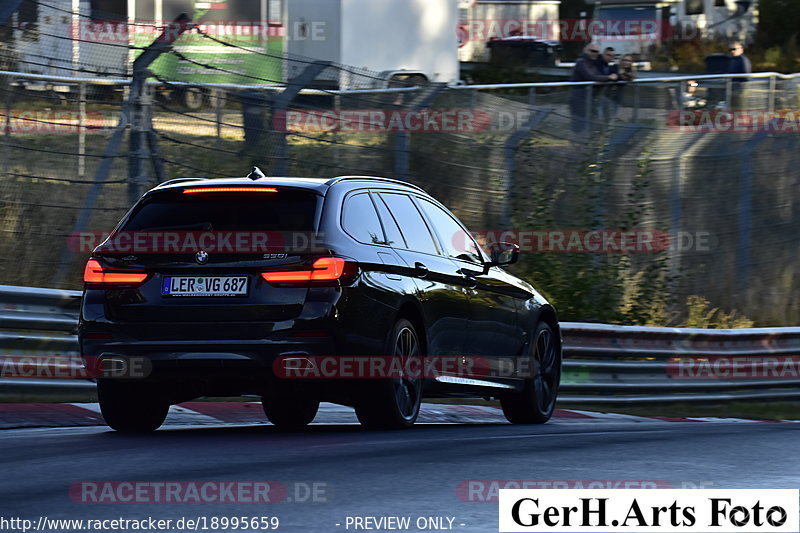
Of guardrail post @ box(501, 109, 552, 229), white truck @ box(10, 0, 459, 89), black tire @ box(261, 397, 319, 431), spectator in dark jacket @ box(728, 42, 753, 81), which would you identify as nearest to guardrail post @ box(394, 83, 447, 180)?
white truck @ box(10, 0, 459, 89)

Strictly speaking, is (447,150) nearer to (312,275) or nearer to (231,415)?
(231,415)

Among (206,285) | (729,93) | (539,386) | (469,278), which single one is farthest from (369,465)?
(729,93)

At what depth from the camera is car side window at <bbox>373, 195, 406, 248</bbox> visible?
10.2 meters

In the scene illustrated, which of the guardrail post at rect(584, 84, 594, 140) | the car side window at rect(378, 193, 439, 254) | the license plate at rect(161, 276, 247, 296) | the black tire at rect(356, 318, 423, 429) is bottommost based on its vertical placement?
the black tire at rect(356, 318, 423, 429)

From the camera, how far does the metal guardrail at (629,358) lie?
11555mm

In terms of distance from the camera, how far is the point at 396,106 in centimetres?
1631

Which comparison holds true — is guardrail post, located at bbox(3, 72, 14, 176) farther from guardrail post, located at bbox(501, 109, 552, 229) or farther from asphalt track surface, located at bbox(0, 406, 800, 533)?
guardrail post, located at bbox(501, 109, 552, 229)

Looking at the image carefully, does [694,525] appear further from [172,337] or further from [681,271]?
[681,271]

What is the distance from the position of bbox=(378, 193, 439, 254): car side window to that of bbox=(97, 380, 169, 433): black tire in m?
1.87

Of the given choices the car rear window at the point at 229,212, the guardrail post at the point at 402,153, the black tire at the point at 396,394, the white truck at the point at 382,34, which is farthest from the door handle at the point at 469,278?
the white truck at the point at 382,34

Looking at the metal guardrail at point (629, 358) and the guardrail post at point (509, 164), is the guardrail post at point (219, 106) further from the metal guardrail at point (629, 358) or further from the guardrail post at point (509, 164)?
the guardrail post at point (509, 164)

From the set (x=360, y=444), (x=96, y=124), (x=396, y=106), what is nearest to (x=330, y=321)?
(x=360, y=444)

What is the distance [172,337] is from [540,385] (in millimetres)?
3763

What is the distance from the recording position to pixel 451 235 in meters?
11.4
